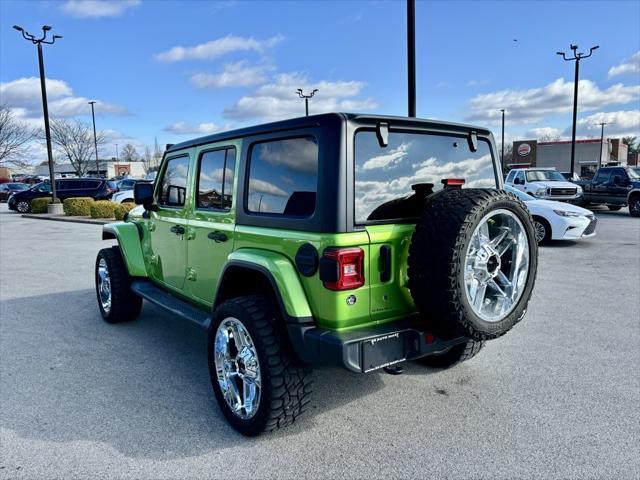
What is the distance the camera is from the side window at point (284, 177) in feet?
9.66

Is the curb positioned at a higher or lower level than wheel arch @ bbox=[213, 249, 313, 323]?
lower

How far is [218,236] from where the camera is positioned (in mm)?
3688

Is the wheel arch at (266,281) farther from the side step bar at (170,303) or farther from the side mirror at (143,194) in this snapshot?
the side mirror at (143,194)

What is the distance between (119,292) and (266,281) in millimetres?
2847

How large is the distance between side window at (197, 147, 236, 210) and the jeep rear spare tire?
4.91 ft

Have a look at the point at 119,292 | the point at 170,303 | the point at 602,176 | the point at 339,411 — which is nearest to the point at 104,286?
the point at 119,292

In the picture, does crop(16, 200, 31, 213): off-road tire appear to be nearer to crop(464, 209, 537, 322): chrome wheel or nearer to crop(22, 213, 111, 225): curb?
crop(22, 213, 111, 225): curb

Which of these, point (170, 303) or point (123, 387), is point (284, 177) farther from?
point (123, 387)

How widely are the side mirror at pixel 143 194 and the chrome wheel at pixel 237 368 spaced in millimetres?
2105

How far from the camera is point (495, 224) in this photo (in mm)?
3189

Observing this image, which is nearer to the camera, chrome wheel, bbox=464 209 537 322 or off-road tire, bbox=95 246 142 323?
chrome wheel, bbox=464 209 537 322

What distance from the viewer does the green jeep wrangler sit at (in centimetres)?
277

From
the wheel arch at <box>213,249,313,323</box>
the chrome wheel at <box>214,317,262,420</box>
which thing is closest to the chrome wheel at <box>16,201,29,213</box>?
the wheel arch at <box>213,249,313,323</box>

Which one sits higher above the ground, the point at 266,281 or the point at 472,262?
the point at 472,262
